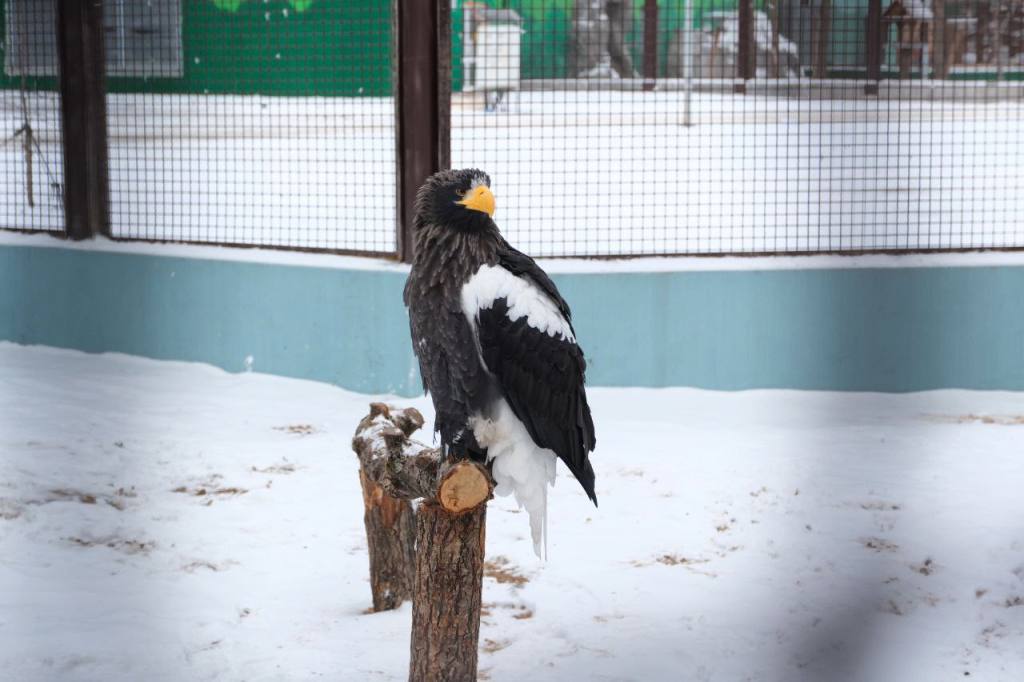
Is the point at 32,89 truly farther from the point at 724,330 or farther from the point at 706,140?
the point at 706,140

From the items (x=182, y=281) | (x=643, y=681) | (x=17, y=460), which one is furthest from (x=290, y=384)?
(x=643, y=681)

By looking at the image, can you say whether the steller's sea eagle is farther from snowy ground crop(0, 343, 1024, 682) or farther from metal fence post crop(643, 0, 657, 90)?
metal fence post crop(643, 0, 657, 90)

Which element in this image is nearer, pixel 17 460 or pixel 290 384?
pixel 17 460

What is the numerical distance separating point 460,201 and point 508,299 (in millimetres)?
248

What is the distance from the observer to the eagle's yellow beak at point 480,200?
110 inches

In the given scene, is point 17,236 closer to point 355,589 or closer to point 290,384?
point 290,384

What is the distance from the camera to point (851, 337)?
4832 mm

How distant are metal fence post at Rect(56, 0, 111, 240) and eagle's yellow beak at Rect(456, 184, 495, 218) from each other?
116 inches

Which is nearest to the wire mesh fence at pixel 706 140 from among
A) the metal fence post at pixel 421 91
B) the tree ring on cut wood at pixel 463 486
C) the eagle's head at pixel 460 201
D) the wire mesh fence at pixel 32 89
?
the metal fence post at pixel 421 91

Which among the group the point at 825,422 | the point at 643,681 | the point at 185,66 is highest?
the point at 185,66

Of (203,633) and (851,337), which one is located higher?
(851,337)

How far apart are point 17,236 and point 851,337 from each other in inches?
146

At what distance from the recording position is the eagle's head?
9.24 feet

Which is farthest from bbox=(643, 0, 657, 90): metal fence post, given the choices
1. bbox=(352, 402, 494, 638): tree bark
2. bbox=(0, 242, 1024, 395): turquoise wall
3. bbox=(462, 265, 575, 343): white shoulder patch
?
bbox=(352, 402, 494, 638): tree bark
